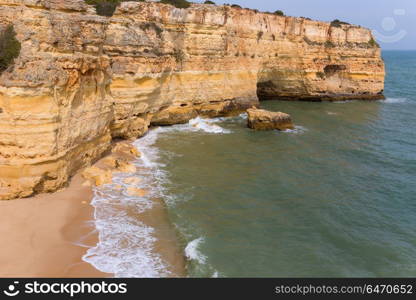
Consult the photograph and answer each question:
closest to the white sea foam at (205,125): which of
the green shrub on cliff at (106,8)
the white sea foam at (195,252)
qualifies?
the green shrub on cliff at (106,8)

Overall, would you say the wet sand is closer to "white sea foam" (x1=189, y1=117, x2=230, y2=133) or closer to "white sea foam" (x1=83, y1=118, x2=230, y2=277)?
"white sea foam" (x1=83, y1=118, x2=230, y2=277)

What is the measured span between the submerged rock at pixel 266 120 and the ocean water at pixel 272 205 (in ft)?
2.28

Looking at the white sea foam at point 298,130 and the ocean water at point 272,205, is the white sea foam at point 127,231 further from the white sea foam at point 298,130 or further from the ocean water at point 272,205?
the white sea foam at point 298,130

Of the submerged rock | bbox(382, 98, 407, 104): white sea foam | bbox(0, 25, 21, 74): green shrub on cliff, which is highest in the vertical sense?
bbox(0, 25, 21, 74): green shrub on cliff

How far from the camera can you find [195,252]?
38.9ft

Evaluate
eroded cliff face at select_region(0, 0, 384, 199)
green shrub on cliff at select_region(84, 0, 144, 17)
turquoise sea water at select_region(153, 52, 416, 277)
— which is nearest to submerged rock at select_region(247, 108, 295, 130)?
turquoise sea water at select_region(153, 52, 416, 277)

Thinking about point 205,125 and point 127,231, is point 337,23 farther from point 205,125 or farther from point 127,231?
point 127,231

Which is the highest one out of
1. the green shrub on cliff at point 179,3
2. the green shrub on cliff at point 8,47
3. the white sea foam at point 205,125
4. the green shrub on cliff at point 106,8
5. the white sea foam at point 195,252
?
the green shrub on cliff at point 179,3

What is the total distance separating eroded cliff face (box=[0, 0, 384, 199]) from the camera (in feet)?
44.7

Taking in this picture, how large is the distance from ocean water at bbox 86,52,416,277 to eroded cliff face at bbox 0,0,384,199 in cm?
257

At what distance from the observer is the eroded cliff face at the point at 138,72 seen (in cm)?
1363

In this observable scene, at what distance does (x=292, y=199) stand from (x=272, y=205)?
1250 mm

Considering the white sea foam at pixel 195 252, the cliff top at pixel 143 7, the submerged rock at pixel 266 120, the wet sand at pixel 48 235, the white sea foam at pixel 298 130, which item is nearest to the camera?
the wet sand at pixel 48 235

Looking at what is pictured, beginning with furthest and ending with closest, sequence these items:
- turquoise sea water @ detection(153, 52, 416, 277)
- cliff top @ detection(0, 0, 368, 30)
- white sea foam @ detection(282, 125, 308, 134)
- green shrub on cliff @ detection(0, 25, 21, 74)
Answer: white sea foam @ detection(282, 125, 308, 134) < cliff top @ detection(0, 0, 368, 30) < green shrub on cliff @ detection(0, 25, 21, 74) < turquoise sea water @ detection(153, 52, 416, 277)
